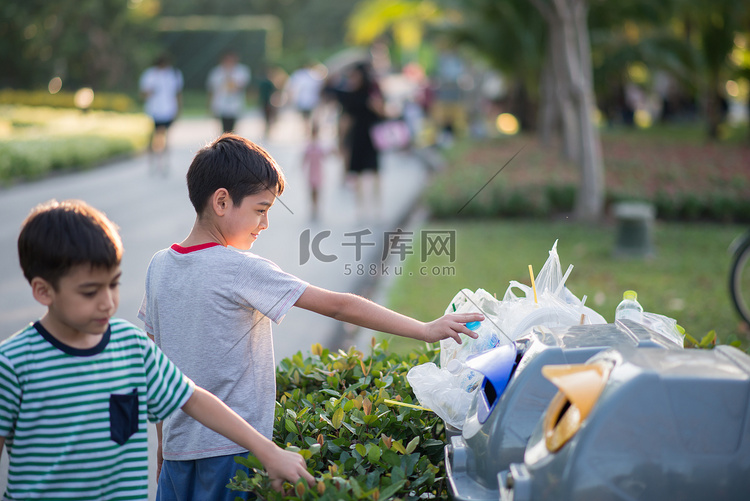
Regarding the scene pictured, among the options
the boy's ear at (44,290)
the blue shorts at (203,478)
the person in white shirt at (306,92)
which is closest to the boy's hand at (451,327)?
the blue shorts at (203,478)

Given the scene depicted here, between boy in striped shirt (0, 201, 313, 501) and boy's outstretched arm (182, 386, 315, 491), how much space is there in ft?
0.45

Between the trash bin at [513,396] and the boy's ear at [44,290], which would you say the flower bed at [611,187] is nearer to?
the trash bin at [513,396]

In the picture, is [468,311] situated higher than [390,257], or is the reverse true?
[468,311]

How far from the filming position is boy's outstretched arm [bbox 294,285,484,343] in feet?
6.97

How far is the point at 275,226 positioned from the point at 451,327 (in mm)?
7996

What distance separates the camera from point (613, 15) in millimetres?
16359

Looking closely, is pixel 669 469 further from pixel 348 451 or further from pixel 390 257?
pixel 390 257

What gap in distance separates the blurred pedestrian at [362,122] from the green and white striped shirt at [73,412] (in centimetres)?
898

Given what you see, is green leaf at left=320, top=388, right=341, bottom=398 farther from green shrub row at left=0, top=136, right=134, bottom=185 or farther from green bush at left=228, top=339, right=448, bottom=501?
green shrub row at left=0, top=136, right=134, bottom=185

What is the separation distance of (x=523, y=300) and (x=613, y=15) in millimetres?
15608

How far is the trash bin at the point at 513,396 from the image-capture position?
183 centimetres

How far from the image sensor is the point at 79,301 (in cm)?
174

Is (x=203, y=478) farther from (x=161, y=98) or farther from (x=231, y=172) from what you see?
(x=161, y=98)

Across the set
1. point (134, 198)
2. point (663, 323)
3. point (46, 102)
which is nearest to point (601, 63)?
point (134, 198)
